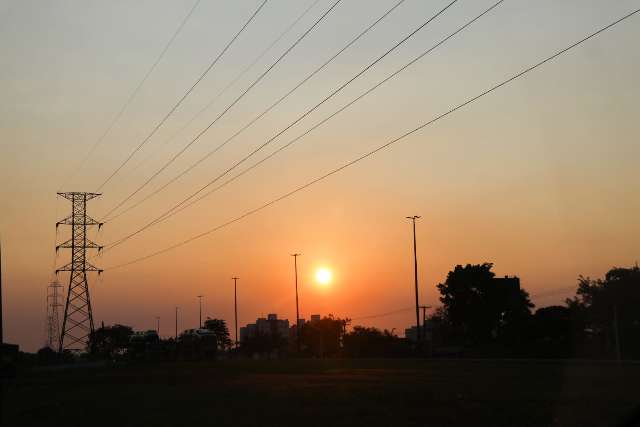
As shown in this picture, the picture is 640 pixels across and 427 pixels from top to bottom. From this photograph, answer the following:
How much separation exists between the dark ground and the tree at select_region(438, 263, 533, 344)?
6405cm

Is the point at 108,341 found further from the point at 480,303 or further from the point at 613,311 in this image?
the point at 613,311

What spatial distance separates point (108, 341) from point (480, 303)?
92817 mm

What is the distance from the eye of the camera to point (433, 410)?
1112 inches

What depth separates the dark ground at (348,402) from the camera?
26484 mm

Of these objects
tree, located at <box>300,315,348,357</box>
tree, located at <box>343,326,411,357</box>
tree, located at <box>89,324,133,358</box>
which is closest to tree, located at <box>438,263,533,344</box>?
tree, located at <box>343,326,411,357</box>

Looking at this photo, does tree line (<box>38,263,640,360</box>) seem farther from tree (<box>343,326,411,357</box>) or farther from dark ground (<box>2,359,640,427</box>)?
dark ground (<box>2,359,640,427</box>)

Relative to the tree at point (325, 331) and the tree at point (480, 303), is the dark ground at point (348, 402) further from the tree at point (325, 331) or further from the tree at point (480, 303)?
the tree at point (325, 331)

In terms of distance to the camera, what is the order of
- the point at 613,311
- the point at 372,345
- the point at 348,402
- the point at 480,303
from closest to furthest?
the point at 348,402
the point at 613,311
the point at 480,303
the point at 372,345

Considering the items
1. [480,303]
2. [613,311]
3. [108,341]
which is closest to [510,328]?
[480,303]

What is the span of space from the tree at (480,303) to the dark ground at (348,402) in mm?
64050

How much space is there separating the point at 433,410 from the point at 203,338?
62485mm

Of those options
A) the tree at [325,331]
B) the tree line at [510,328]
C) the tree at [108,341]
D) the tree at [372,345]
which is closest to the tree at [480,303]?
the tree line at [510,328]

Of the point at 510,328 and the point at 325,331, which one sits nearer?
the point at 510,328

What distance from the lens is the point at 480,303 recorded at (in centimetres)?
11369
